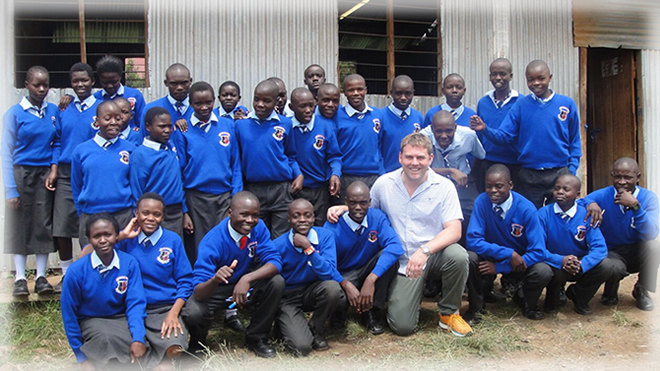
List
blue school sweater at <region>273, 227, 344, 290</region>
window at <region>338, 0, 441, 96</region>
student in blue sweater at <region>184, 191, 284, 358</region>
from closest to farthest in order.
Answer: student in blue sweater at <region>184, 191, 284, 358</region> < blue school sweater at <region>273, 227, 344, 290</region> < window at <region>338, 0, 441, 96</region>

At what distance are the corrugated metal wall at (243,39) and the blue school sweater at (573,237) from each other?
2.86m

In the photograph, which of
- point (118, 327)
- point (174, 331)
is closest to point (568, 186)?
point (174, 331)

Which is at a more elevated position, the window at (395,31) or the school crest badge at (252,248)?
the window at (395,31)

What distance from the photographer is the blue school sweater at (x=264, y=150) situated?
4656 millimetres

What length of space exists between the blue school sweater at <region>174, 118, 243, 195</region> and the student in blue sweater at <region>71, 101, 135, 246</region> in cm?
44

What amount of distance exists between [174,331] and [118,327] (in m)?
0.35

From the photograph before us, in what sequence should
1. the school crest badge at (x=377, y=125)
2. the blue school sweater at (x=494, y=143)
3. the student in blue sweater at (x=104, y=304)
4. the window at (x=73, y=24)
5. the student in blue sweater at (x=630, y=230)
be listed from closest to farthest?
the student in blue sweater at (x=104, y=304) → the student in blue sweater at (x=630, y=230) → the school crest badge at (x=377, y=125) → the blue school sweater at (x=494, y=143) → the window at (x=73, y=24)

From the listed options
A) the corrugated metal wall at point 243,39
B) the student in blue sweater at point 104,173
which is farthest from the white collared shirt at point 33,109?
the corrugated metal wall at point 243,39

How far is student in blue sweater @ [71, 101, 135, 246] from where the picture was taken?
4.17 metres

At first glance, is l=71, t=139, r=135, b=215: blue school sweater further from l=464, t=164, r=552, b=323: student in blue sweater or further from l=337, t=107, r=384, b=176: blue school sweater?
l=464, t=164, r=552, b=323: student in blue sweater

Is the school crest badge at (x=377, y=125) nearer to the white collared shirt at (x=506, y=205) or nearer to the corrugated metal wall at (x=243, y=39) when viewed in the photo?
the white collared shirt at (x=506, y=205)

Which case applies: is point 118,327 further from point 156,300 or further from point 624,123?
point 624,123

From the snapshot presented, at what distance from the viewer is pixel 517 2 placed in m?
6.96

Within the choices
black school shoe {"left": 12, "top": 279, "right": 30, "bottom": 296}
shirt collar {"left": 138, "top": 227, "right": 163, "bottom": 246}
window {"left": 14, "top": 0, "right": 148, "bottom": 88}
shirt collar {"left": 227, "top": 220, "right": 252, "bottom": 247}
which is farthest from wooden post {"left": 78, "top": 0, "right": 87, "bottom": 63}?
shirt collar {"left": 227, "top": 220, "right": 252, "bottom": 247}
